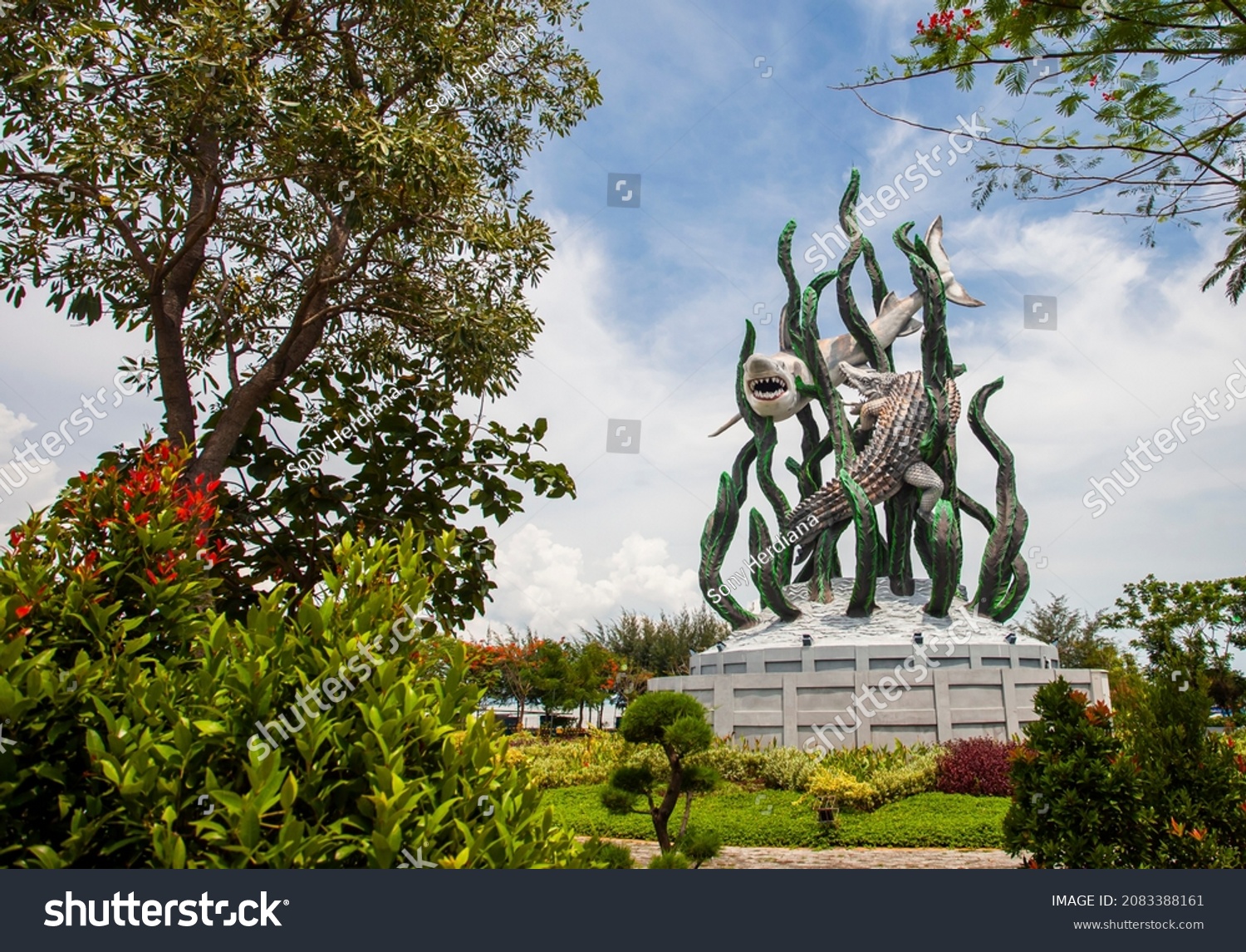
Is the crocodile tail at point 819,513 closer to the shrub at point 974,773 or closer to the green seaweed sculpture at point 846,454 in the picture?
the green seaweed sculpture at point 846,454

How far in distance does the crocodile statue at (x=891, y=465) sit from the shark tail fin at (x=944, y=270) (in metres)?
2.07

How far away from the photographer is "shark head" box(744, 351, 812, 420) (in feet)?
48.4

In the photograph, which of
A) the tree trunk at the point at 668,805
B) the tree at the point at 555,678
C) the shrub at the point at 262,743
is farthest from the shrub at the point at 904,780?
the tree at the point at 555,678

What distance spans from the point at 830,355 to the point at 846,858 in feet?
33.7

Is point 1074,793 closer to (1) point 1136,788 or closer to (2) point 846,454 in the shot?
(1) point 1136,788

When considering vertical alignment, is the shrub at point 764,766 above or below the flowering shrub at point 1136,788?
below

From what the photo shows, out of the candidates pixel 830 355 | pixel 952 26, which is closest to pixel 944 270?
pixel 830 355

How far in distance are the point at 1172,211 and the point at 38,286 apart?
583 cm

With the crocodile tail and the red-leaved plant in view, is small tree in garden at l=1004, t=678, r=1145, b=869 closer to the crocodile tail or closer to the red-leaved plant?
the red-leaved plant

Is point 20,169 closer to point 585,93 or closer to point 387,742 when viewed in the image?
point 585,93

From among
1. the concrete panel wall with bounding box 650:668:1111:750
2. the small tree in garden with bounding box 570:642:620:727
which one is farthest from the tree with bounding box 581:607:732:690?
the concrete panel wall with bounding box 650:668:1111:750

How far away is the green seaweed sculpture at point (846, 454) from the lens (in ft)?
48.0

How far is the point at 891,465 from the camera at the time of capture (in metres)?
14.5

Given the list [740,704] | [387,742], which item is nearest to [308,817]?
[387,742]
